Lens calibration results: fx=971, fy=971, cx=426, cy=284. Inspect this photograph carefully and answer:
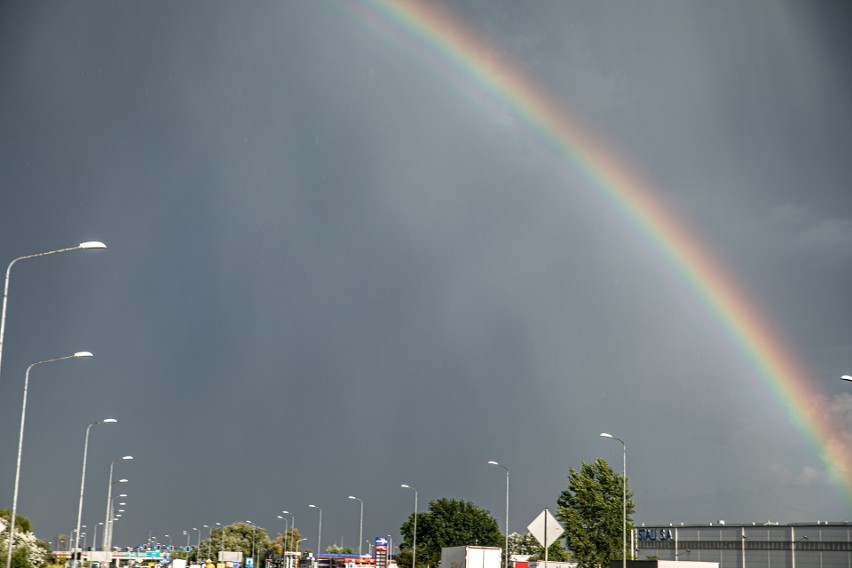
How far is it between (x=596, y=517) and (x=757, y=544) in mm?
46246

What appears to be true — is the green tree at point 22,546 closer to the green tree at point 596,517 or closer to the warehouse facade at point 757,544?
the green tree at point 596,517

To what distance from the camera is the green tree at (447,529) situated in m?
178

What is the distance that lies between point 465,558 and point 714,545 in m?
74.0

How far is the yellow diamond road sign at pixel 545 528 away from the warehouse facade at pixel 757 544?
62.6 meters

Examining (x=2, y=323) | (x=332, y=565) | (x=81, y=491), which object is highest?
(x=2, y=323)

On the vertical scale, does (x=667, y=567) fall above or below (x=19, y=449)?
below

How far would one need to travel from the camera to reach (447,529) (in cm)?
17950

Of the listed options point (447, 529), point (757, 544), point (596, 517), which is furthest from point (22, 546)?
point (447, 529)

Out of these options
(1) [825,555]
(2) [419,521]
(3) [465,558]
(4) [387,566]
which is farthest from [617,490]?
(2) [419,521]

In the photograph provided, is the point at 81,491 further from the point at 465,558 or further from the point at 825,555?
the point at 825,555

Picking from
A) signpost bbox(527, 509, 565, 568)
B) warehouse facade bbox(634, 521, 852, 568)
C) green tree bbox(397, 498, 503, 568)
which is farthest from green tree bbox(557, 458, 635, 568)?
green tree bbox(397, 498, 503, 568)

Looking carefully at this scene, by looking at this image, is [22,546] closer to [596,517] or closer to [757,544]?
[596,517]

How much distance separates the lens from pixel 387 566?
136625 millimetres

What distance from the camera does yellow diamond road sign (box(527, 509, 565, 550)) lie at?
49750mm
